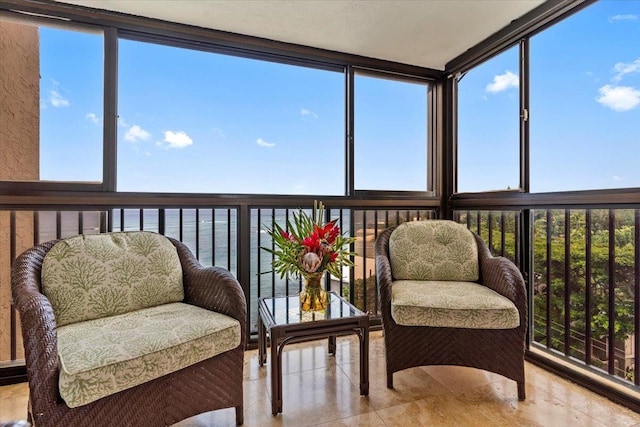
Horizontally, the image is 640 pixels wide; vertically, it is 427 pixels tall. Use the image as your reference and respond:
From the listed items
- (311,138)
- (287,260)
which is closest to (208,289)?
(287,260)

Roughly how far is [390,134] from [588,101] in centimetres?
141

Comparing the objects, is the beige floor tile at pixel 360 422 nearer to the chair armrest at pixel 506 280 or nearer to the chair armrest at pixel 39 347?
the chair armrest at pixel 506 280

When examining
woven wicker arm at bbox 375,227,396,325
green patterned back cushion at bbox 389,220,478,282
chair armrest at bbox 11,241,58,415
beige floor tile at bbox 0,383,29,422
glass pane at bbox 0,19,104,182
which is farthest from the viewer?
green patterned back cushion at bbox 389,220,478,282

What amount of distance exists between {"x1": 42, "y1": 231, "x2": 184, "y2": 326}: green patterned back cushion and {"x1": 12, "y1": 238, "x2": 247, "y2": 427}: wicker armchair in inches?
3.1

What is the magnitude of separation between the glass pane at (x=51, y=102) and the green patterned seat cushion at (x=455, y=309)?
2.09 m

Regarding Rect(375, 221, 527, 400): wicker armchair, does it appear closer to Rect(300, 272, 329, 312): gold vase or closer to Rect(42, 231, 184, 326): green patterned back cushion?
Rect(300, 272, 329, 312): gold vase

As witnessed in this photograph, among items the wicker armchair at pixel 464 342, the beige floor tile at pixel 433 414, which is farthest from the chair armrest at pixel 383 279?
the beige floor tile at pixel 433 414

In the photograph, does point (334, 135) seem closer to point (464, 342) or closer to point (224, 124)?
point (224, 124)

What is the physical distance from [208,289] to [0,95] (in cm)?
179

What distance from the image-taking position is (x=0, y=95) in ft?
6.54

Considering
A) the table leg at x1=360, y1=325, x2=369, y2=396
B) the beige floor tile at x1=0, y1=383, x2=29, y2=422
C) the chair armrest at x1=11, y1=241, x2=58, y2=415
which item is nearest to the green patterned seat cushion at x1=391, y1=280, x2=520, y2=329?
the table leg at x1=360, y1=325, x2=369, y2=396

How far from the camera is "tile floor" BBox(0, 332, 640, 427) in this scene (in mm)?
1570

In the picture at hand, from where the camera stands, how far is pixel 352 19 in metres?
2.23

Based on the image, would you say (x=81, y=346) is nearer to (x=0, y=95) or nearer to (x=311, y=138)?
(x=0, y=95)
